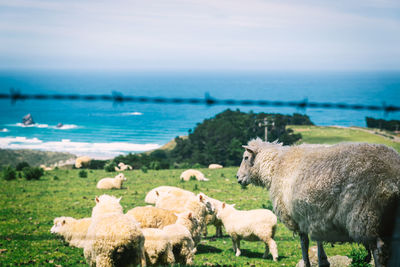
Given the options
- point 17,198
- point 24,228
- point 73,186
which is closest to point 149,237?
point 24,228

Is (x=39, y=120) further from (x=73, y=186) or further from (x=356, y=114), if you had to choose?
(x=356, y=114)

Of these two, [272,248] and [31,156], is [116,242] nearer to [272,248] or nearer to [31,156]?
[272,248]

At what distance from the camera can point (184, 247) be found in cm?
844

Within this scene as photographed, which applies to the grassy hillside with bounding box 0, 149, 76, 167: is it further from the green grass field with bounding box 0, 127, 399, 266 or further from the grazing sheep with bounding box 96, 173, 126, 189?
the grazing sheep with bounding box 96, 173, 126, 189

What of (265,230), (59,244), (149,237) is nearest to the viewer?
(149,237)

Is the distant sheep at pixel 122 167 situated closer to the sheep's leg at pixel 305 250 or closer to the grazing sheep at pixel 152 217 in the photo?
the grazing sheep at pixel 152 217

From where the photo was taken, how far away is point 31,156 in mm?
40469

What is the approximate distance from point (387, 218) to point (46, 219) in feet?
43.0

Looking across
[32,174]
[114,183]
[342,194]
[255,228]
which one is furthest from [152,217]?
[32,174]

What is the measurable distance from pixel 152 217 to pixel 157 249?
185cm

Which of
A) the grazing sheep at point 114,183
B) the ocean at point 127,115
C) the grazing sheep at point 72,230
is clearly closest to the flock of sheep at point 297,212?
the grazing sheep at point 72,230

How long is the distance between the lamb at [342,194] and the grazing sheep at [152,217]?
3.28 m

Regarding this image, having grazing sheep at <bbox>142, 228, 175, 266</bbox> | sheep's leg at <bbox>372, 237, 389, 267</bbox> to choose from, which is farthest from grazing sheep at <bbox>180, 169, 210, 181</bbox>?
sheep's leg at <bbox>372, 237, 389, 267</bbox>

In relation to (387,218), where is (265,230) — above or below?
below
